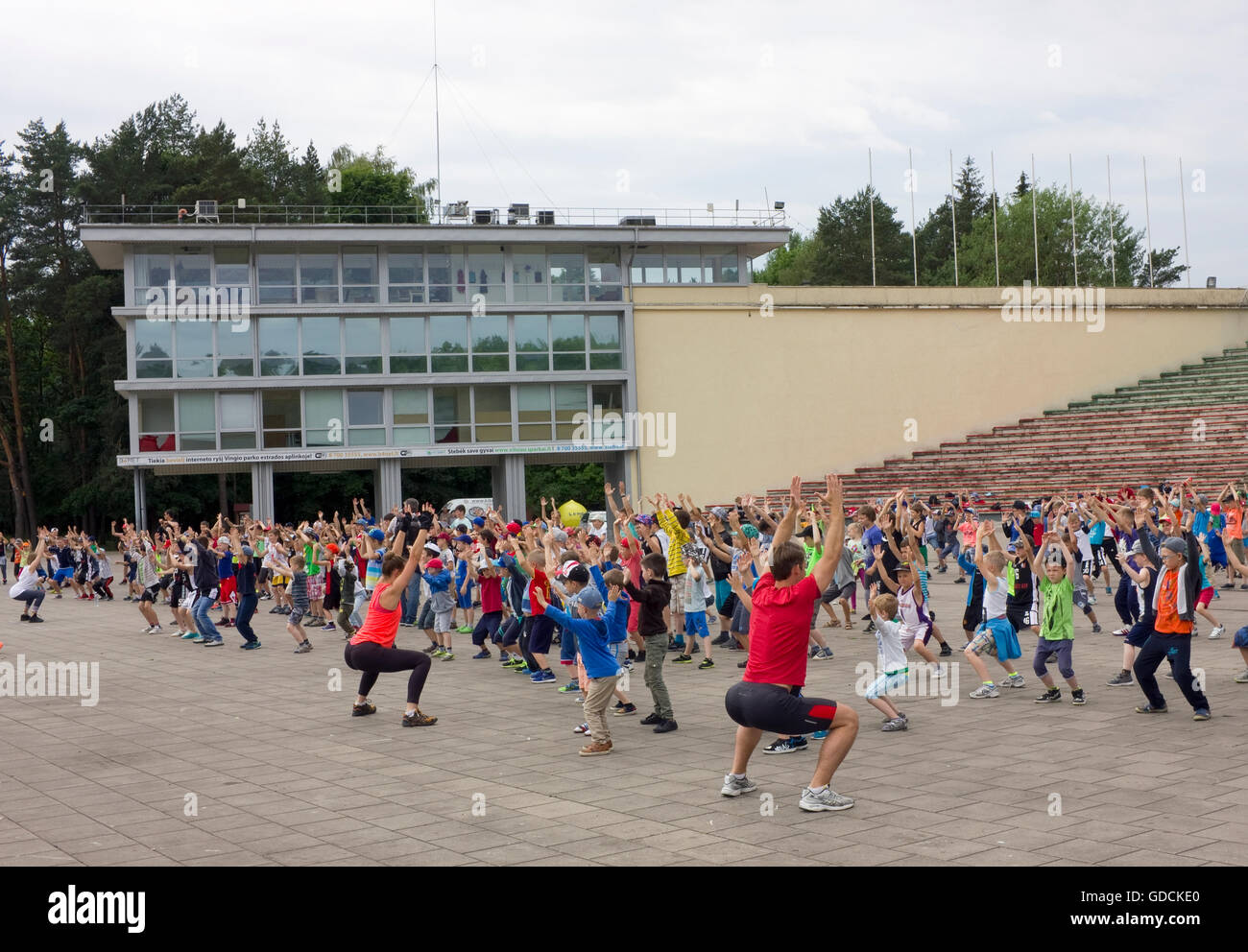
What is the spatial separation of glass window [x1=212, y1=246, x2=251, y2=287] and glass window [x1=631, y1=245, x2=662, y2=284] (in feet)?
45.1

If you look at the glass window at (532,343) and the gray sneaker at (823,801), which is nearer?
the gray sneaker at (823,801)

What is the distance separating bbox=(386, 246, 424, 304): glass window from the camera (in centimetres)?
4112

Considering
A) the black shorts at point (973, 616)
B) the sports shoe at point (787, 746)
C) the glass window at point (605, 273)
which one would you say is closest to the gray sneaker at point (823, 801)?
the sports shoe at point (787, 746)

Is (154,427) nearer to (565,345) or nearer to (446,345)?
(446,345)

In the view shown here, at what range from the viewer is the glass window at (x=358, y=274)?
134 feet

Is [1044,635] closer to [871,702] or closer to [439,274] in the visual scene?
[871,702]

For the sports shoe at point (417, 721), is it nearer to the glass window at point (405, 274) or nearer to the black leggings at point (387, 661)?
the black leggings at point (387, 661)

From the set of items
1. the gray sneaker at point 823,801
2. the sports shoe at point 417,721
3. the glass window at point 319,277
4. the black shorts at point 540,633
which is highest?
the glass window at point 319,277

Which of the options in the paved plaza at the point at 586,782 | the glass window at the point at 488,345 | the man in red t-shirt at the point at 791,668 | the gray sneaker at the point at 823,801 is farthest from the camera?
the glass window at the point at 488,345

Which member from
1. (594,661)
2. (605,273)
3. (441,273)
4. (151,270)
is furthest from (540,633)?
(151,270)

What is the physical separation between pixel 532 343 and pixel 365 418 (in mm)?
6481

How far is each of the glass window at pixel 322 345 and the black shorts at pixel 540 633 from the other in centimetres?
2873
